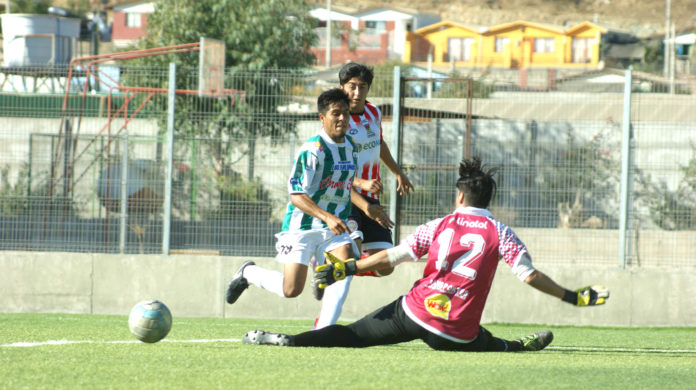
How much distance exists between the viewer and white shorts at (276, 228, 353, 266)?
7387 millimetres

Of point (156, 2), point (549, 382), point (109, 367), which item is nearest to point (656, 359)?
point (549, 382)

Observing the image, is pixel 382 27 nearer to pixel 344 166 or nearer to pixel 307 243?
pixel 344 166

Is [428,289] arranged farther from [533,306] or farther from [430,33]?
[430,33]

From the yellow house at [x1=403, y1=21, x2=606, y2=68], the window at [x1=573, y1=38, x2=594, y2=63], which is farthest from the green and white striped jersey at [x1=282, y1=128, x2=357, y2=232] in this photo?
the window at [x1=573, y1=38, x2=594, y2=63]

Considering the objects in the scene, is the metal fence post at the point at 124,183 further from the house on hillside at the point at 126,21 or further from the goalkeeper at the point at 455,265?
the house on hillside at the point at 126,21

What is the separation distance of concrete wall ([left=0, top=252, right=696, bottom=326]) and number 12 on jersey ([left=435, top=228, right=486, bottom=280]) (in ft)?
20.3

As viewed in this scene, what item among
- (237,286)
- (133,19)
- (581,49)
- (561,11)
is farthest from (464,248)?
(561,11)

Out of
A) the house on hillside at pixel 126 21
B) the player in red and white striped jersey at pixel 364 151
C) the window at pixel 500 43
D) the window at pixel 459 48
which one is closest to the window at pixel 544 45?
the window at pixel 500 43

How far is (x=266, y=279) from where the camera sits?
300 inches

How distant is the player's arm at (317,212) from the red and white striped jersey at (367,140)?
857 mm

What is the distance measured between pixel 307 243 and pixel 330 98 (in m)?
1.13

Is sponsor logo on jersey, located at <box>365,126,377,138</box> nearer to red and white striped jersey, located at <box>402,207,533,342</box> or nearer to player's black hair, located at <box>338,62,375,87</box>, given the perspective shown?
player's black hair, located at <box>338,62,375,87</box>

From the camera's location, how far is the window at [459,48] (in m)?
77.2

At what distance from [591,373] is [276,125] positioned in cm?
734
